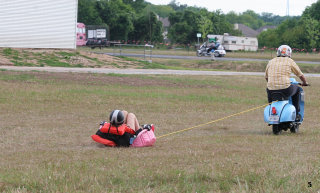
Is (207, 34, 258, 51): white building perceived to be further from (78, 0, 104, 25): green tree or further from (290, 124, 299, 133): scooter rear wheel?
(290, 124, 299, 133): scooter rear wheel

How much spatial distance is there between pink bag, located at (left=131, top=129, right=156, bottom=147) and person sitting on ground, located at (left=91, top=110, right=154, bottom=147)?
0.11 metres

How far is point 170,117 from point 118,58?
23.5 meters

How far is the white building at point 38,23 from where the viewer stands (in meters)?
35.9

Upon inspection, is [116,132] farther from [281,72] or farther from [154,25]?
[154,25]

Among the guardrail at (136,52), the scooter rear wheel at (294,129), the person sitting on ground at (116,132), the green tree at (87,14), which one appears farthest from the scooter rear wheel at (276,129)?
the green tree at (87,14)

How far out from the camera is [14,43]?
36.4 m

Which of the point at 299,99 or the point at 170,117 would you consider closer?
the point at 299,99

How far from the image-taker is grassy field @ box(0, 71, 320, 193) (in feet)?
19.8

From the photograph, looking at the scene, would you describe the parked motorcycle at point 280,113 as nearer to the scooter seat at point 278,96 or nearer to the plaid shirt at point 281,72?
the scooter seat at point 278,96

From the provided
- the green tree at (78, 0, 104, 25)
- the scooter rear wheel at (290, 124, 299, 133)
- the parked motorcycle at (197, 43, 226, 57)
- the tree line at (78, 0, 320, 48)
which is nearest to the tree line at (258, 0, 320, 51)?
the tree line at (78, 0, 320, 48)

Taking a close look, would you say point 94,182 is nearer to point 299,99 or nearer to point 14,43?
point 299,99

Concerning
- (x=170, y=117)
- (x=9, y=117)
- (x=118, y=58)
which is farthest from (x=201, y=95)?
(x=118, y=58)

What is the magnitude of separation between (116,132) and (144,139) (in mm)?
517

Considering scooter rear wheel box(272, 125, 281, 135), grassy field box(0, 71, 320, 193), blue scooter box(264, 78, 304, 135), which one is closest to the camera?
grassy field box(0, 71, 320, 193)
